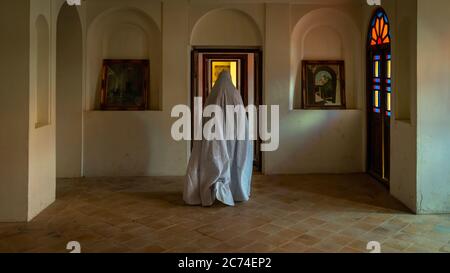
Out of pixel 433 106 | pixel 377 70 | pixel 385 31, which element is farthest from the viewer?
pixel 377 70

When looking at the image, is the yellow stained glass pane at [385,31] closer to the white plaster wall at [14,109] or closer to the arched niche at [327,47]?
the arched niche at [327,47]

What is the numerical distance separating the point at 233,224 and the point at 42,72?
349cm

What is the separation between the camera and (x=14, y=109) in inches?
205

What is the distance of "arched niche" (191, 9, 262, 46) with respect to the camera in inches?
327

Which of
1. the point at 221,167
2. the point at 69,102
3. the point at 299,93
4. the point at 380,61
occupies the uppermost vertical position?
the point at 380,61

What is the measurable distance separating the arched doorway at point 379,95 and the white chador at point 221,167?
269cm

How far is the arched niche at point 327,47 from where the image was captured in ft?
27.7

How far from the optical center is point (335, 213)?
5.66 m

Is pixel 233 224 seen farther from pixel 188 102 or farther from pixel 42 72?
pixel 188 102

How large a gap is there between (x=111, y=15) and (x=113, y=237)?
16.7 feet

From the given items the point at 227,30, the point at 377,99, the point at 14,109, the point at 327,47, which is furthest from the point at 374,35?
the point at 14,109

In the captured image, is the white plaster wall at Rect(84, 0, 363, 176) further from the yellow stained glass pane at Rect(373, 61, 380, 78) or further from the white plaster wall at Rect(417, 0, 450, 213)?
the white plaster wall at Rect(417, 0, 450, 213)
